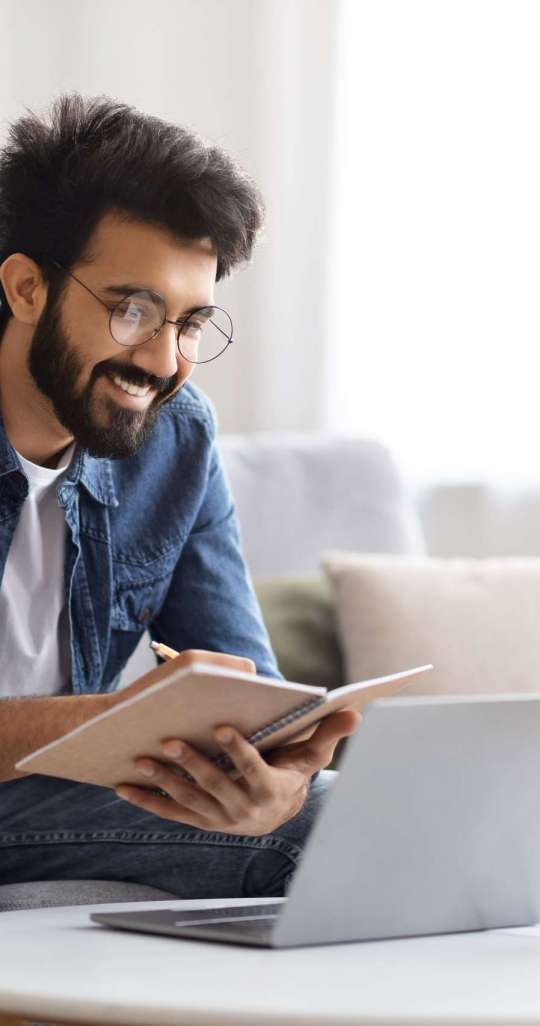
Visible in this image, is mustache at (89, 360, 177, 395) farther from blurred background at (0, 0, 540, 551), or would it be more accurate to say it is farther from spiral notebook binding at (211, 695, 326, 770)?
blurred background at (0, 0, 540, 551)

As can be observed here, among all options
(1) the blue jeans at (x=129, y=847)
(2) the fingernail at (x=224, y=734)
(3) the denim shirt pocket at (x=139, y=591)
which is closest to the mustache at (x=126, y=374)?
(3) the denim shirt pocket at (x=139, y=591)

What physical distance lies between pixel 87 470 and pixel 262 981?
0.81 metres

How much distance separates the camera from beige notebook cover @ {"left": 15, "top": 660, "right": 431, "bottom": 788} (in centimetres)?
82

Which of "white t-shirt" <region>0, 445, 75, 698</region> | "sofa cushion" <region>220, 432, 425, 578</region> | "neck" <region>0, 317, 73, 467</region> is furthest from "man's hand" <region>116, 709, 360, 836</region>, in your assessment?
"sofa cushion" <region>220, 432, 425, 578</region>

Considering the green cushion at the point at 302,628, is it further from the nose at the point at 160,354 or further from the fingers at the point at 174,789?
the fingers at the point at 174,789

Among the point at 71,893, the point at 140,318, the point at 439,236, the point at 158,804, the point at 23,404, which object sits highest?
the point at 439,236

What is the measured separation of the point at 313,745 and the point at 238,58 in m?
2.07

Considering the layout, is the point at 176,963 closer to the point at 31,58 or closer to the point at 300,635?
the point at 300,635

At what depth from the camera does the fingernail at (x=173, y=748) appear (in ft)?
3.02

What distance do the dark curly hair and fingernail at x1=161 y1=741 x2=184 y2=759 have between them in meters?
0.60

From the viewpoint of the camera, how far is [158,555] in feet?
5.04

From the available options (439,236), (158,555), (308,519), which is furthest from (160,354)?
(439,236)

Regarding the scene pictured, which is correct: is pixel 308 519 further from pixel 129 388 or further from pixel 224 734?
pixel 224 734

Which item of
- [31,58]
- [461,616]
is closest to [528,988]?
[461,616]
